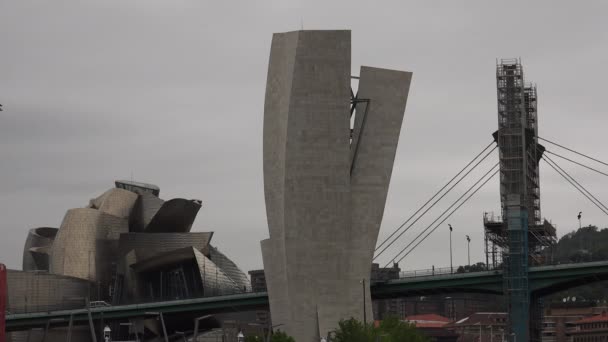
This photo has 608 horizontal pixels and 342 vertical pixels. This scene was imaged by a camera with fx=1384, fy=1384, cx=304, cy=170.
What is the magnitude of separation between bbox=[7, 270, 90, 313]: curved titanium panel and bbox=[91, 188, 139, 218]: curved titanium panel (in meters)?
10.0

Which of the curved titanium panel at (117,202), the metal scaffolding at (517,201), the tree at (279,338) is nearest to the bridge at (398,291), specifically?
the metal scaffolding at (517,201)

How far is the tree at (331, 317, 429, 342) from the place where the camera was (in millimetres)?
90500

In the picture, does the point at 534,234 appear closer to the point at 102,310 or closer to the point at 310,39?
the point at 310,39

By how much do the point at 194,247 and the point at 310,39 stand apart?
35.2 meters

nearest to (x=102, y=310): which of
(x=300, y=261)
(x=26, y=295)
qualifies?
(x=26, y=295)

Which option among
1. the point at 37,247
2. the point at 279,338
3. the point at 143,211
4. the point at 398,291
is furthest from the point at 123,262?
the point at 279,338

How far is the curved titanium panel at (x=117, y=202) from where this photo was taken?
135625 millimetres

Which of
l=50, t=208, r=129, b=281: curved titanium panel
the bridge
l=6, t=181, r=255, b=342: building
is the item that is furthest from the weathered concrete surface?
l=50, t=208, r=129, b=281: curved titanium panel

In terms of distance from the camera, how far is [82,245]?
132 metres

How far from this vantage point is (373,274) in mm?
117000

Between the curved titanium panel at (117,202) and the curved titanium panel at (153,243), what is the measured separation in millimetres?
3405

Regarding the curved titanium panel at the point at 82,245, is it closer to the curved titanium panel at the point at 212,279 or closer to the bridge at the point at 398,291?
the bridge at the point at 398,291

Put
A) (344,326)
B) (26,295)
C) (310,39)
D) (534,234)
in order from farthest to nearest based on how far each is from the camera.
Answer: (26,295) → (534,234) → (310,39) → (344,326)

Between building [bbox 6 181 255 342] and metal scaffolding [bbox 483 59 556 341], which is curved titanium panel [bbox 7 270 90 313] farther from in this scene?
metal scaffolding [bbox 483 59 556 341]
